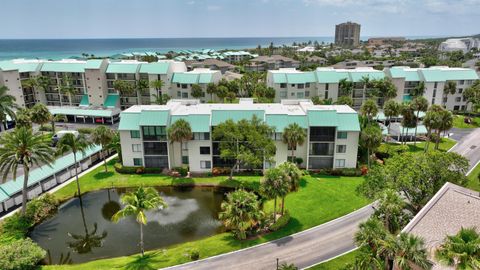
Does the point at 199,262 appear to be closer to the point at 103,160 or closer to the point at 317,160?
the point at 317,160

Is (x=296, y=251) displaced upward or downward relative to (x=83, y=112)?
downward

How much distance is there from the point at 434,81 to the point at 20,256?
10786 centimetres

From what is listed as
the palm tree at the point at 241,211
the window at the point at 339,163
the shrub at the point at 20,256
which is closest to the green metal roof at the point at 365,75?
the window at the point at 339,163

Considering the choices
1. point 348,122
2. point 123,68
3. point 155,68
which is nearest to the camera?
point 348,122

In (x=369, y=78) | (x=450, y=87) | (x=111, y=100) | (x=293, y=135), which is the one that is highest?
(x=369, y=78)

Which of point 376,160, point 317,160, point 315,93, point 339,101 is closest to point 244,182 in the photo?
point 317,160

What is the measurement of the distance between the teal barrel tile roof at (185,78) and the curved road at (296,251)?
70968 millimetres

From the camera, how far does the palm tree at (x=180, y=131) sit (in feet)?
190

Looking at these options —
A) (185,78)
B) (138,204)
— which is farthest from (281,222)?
(185,78)

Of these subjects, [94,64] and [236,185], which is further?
[94,64]

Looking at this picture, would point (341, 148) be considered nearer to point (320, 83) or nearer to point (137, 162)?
point (137, 162)

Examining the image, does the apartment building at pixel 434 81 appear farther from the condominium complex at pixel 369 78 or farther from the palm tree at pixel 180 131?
the palm tree at pixel 180 131

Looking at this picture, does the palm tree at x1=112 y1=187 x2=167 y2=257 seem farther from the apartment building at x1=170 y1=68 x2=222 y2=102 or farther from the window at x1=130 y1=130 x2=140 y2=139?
the apartment building at x1=170 y1=68 x2=222 y2=102

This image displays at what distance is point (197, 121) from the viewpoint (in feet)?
200
